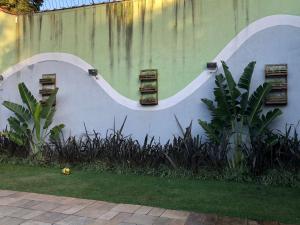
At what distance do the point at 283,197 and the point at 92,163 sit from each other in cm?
454

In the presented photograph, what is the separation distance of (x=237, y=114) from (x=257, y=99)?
1.71 ft

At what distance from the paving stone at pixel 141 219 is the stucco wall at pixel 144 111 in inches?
160

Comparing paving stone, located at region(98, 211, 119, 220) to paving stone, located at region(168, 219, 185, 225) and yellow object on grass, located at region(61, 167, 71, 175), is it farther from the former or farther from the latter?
yellow object on grass, located at region(61, 167, 71, 175)

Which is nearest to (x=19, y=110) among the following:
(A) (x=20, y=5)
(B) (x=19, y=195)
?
(B) (x=19, y=195)

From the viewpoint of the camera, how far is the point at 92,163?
942 cm

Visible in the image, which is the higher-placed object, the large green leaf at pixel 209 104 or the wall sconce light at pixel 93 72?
the wall sconce light at pixel 93 72

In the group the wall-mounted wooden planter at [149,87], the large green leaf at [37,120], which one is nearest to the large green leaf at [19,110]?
the large green leaf at [37,120]

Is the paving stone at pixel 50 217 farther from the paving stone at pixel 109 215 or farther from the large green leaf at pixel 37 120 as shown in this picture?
the large green leaf at pixel 37 120

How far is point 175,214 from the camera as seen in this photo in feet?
18.1

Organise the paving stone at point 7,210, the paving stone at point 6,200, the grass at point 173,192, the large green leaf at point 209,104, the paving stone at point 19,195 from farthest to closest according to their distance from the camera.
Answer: the large green leaf at point 209,104 < the paving stone at point 19,195 < the paving stone at point 6,200 < the grass at point 173,192 < the paving stone at point 7,210

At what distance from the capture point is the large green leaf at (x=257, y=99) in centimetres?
809

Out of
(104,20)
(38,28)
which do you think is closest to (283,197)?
(104,20)

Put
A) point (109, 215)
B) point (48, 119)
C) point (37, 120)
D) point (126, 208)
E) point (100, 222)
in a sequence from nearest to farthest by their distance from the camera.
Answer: point (100, 222), point (109, 215), point (126, 208), point (37, 120), point (48, 119)

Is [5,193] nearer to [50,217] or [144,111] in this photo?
[50,217]
